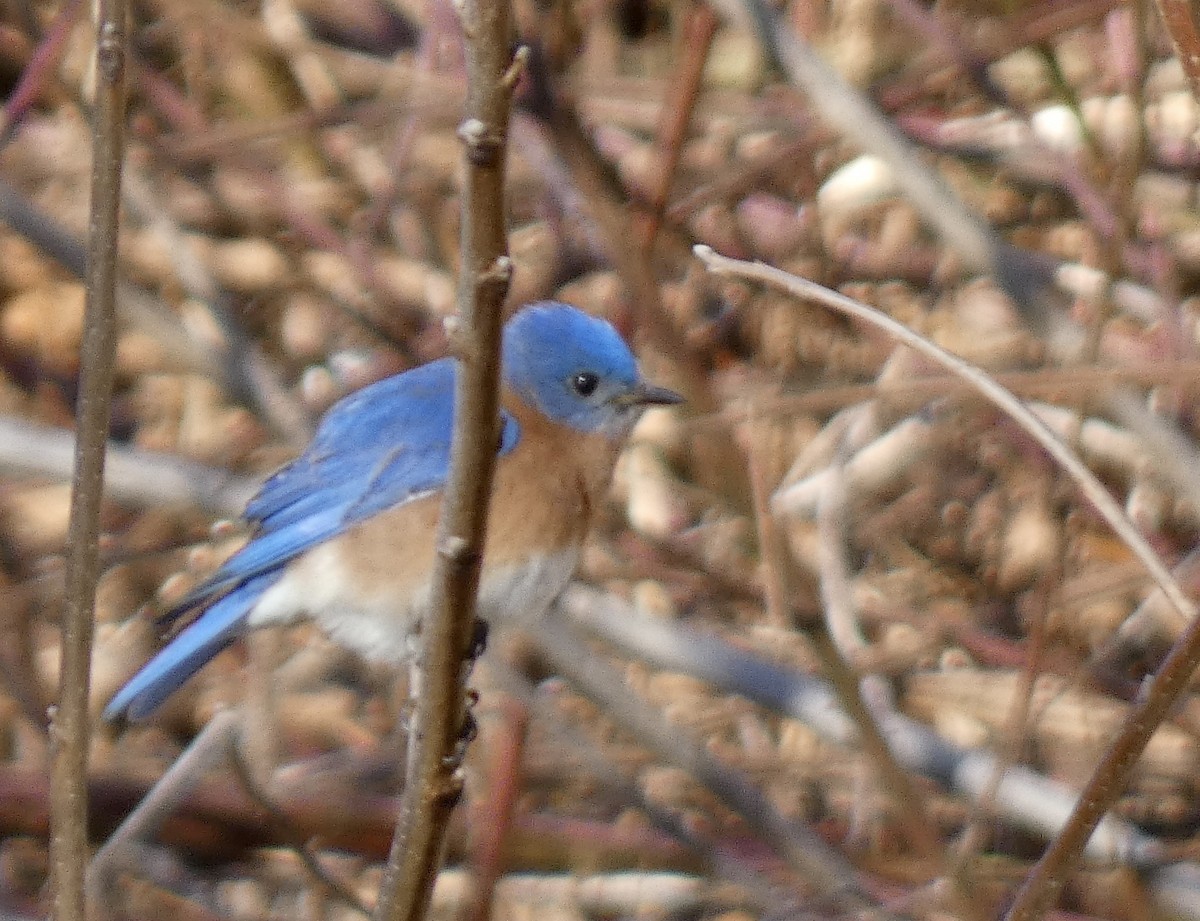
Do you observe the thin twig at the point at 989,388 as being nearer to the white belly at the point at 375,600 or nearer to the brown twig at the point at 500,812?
the white belly at the point at 375,600

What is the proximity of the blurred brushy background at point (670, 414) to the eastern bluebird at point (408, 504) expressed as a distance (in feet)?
0.65

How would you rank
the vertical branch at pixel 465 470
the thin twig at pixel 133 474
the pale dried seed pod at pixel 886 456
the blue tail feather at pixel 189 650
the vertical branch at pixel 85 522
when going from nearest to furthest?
the vertical branch at pixel 465 470 < the vertical branch at pixel 85 522 < the blue tail feather at pixel 189 650 < the thin twig at pixel 133 474 < the pale dried seed pod at pixel 886 456

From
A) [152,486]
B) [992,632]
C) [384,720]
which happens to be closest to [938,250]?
[992,632]

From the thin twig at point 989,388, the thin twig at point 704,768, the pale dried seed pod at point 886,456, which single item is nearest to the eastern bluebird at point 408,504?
the thin twig at point 704,768

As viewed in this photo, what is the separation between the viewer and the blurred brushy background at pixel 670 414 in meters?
3.38

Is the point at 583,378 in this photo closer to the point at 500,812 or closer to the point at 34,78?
the point at 500,812

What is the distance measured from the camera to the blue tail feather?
10.0ft

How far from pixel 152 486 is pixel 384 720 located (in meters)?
1.46

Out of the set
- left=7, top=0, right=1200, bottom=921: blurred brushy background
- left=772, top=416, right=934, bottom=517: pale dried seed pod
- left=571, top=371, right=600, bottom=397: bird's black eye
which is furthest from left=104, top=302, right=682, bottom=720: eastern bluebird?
left=772, top=416, right=934, bottom=517: pale dried seed pod

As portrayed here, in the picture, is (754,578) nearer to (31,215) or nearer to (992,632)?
(992,632)

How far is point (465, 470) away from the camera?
1413mm

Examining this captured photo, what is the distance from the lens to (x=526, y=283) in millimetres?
4941

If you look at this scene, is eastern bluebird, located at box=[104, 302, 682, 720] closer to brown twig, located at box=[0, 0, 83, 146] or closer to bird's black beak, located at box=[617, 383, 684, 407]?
bird's black beak, located at box=[617, 383, 684, 407]

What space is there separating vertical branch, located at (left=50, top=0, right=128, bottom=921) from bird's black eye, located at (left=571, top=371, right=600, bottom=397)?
68.5 inches
